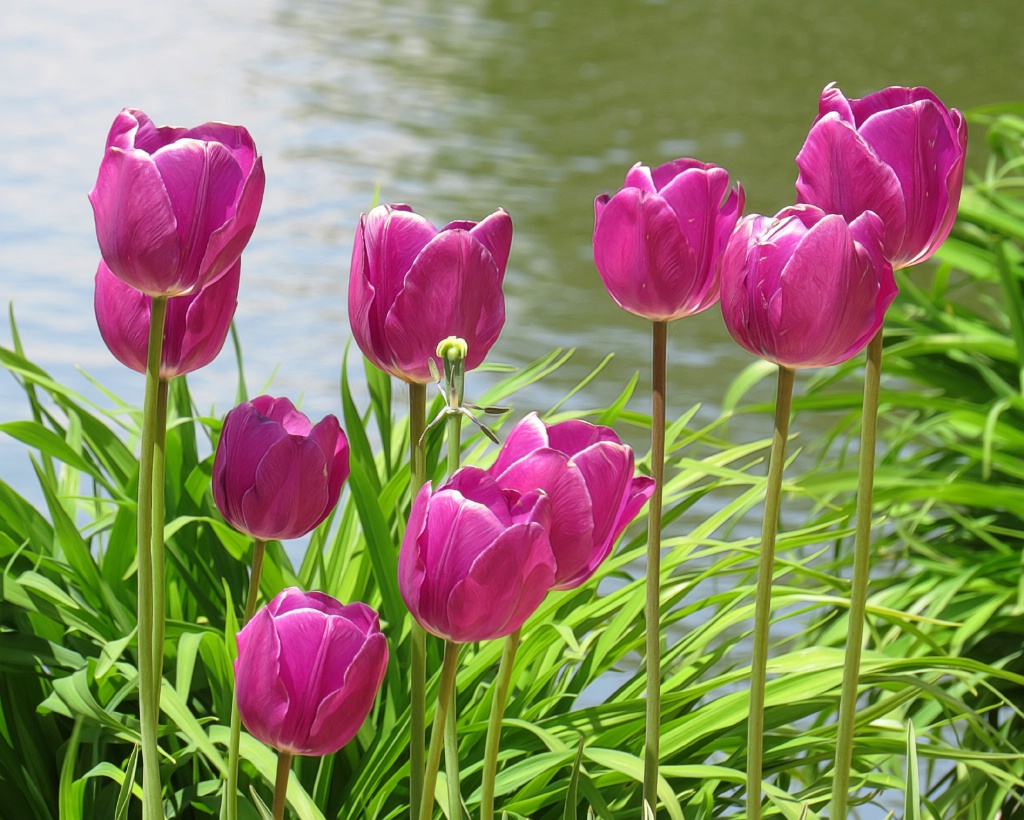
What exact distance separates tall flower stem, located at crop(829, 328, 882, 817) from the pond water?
4.75 feet

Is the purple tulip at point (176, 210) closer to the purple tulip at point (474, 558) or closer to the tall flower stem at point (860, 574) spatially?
the purple tulip at point (474, 558)

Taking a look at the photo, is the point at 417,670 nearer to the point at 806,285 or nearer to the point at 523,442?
the point at 523,442

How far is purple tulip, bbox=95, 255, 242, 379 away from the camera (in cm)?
63

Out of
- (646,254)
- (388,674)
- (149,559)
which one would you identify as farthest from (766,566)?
(388,674)

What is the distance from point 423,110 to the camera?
14.7 ft

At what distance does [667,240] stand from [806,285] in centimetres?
8

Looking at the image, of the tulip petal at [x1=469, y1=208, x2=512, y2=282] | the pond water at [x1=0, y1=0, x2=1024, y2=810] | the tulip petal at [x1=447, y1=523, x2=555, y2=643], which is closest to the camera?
the tulip petal at [x1=447, y1=523, x2=555, y2=643]

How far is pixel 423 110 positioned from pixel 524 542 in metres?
4.13

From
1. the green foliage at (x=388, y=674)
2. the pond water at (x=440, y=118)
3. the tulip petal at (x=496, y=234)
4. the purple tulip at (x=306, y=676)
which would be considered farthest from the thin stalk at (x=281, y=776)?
the pond water at (x=440, y=118)

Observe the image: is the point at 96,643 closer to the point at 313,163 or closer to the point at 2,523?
the point at 2,523

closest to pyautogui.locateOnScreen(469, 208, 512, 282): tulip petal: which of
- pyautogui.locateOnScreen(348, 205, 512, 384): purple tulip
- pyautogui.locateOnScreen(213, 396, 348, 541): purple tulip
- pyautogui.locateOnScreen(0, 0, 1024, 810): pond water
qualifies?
pyautogui.locateOnScreen(348, 205, 512, 384): purple tulip

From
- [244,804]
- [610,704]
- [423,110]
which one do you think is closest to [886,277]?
[610,704]

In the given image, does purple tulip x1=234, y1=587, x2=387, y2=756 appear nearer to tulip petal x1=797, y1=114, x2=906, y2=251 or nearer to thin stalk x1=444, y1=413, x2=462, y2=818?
thin stalk x1=444, y1=413, x2=462, y2=818

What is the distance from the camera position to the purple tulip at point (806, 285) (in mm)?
565
